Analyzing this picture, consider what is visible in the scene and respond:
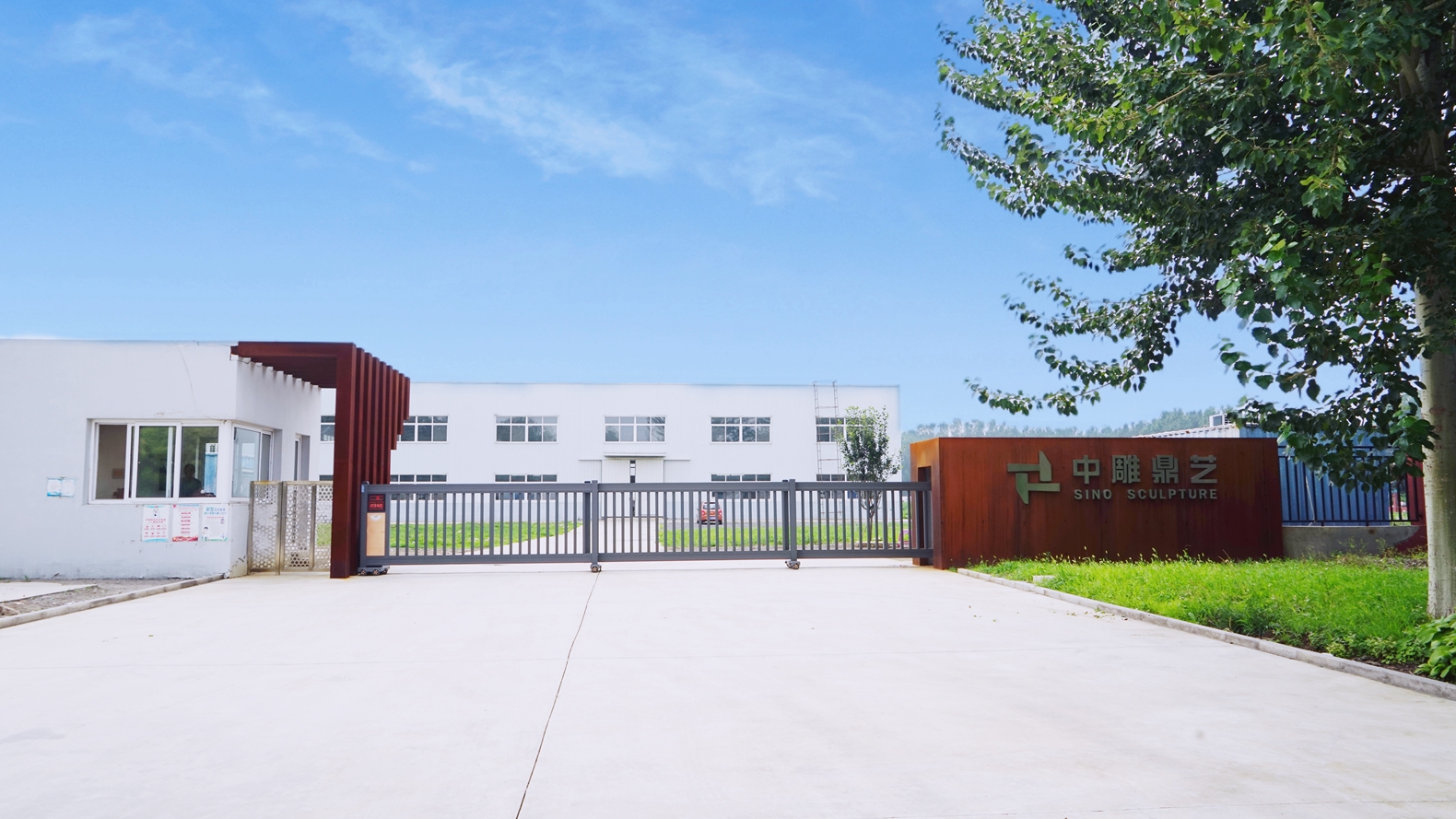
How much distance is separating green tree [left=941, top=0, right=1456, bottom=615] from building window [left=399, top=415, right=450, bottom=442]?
37.0 metres

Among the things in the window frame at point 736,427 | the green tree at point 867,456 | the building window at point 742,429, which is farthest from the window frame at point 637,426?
the green tree at point 867,456

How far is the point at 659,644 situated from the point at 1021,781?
423cm

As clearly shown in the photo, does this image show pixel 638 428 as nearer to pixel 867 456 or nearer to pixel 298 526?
pixel 867 456

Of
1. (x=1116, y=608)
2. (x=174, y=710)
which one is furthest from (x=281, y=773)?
(x=1116, y=608)

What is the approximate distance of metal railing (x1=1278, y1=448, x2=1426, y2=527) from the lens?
1638cm

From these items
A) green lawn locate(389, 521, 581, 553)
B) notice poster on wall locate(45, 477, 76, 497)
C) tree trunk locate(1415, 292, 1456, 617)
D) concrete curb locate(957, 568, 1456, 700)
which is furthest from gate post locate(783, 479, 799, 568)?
notice poster on wall locate(45, 477, 76, 497)

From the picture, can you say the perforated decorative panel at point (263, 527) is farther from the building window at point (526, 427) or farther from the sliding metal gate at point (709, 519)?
the building window at point (526, 427)

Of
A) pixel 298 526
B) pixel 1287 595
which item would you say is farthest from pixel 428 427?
pixel 1287 595

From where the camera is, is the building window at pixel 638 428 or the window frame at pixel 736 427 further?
the window frame at pixel 736 427

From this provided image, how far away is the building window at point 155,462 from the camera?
14641 millimetres

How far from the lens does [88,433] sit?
14.6 m

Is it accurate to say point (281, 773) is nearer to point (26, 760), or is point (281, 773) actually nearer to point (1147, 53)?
point (26, 760)

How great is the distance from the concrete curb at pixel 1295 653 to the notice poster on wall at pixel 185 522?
1199 cm

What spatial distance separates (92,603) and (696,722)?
8975mm
